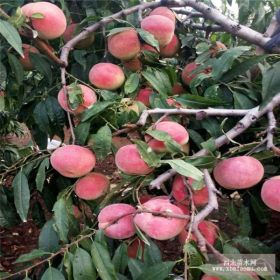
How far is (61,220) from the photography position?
890 millimetres

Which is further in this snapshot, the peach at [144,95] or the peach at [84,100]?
the peach at [144,95]

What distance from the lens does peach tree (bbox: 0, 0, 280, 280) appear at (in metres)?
0.77

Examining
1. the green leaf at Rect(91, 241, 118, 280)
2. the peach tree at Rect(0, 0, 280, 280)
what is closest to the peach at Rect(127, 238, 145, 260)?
the peach tree at Rect(0, 0, 280, 280)

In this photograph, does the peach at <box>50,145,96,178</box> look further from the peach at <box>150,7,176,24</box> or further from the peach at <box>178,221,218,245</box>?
the peach at <box>150,7,176,24</box>

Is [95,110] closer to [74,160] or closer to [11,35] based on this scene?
[74,160]

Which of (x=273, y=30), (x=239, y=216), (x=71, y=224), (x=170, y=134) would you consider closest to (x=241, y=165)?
(x=170, y=134)

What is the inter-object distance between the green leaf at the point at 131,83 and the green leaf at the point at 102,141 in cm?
20

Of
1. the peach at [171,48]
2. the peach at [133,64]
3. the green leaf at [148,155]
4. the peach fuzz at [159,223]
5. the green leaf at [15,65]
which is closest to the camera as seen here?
the peach fuzz at [159,223]

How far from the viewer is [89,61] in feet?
4.30

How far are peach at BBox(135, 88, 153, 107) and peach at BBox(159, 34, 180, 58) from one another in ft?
0.67

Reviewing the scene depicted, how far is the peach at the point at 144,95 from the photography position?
1.17 metres

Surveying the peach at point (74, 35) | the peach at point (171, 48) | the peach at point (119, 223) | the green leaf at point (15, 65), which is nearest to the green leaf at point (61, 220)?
the peach at point (119, 223)

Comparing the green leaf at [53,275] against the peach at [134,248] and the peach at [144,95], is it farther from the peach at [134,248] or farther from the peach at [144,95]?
the peach at [144,95]

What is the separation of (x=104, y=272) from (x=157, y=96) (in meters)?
0.51
